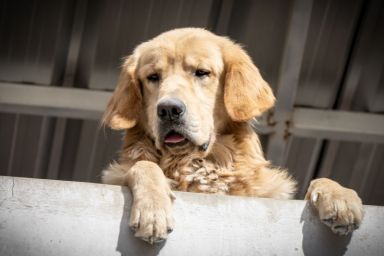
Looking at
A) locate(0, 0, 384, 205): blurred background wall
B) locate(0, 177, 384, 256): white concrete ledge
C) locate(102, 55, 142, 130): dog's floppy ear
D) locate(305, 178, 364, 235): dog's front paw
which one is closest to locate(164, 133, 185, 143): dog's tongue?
locate(102, 55, 142, 130): dog's floppy ear

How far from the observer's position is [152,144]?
397cm

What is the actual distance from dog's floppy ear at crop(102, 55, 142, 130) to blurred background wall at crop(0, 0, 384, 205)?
1.32 meters

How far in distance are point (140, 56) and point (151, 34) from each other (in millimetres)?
1335

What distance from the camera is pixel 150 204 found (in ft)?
10.1

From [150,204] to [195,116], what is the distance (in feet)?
2.74

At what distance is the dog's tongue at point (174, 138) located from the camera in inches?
Result: 148

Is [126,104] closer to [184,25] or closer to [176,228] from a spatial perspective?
[176,228]

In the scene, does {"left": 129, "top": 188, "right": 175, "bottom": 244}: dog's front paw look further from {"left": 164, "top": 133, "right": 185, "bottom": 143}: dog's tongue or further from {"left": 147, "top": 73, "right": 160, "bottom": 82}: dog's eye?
{"left": 147, "top": 73, "right": 160, "bottom": 82}: dog's eye

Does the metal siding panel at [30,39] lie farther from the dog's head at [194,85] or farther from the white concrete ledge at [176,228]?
the white concrete ledge at [176,228]

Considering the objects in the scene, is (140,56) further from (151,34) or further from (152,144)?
(151,34)

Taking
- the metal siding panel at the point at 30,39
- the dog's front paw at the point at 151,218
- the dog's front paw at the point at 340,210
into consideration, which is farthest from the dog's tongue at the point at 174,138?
the metal siding panel at the point at 30,39

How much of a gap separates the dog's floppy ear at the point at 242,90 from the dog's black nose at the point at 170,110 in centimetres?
38

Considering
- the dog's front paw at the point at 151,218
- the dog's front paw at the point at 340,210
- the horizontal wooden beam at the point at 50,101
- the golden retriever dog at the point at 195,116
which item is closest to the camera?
the dog's front paw at the point at 151,218

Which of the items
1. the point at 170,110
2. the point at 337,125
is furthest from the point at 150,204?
the point at 337,125
